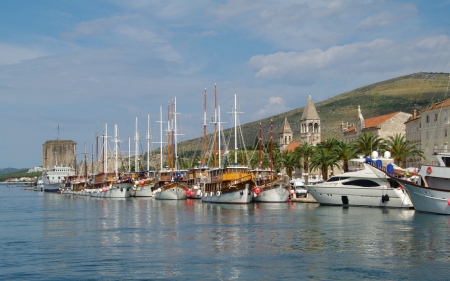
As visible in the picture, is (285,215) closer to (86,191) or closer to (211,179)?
(211,179)

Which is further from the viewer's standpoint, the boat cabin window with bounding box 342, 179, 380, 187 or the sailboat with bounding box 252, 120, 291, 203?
the sailboat with bounding box 252, 120, 291, 203

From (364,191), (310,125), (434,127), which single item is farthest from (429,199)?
(310,125)

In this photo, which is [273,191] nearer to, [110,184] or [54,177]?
[110,184]

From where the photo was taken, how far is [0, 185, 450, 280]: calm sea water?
32.2m

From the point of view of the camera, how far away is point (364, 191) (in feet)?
225

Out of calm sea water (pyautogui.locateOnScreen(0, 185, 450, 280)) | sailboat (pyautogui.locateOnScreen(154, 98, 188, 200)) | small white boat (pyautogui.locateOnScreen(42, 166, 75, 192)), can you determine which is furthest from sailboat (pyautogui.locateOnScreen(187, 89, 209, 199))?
small white boat (pyautogui.locateOnScreen(42, 166, 75, 192))

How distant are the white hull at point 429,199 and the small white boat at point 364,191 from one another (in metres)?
6.68

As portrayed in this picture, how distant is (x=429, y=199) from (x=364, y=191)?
12493 mm

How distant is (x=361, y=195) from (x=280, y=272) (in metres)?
38.4

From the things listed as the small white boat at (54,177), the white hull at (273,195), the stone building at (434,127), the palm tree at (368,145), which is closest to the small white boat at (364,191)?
the white hull at (273,195)

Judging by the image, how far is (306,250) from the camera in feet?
126

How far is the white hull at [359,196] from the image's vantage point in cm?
6631

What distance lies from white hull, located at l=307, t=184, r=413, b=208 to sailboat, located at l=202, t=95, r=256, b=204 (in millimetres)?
10616

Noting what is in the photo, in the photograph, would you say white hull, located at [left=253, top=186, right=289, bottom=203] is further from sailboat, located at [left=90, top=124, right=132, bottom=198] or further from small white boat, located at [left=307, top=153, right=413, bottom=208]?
sailboat, located at [left=90, top=124, right=132, bottom=198]
